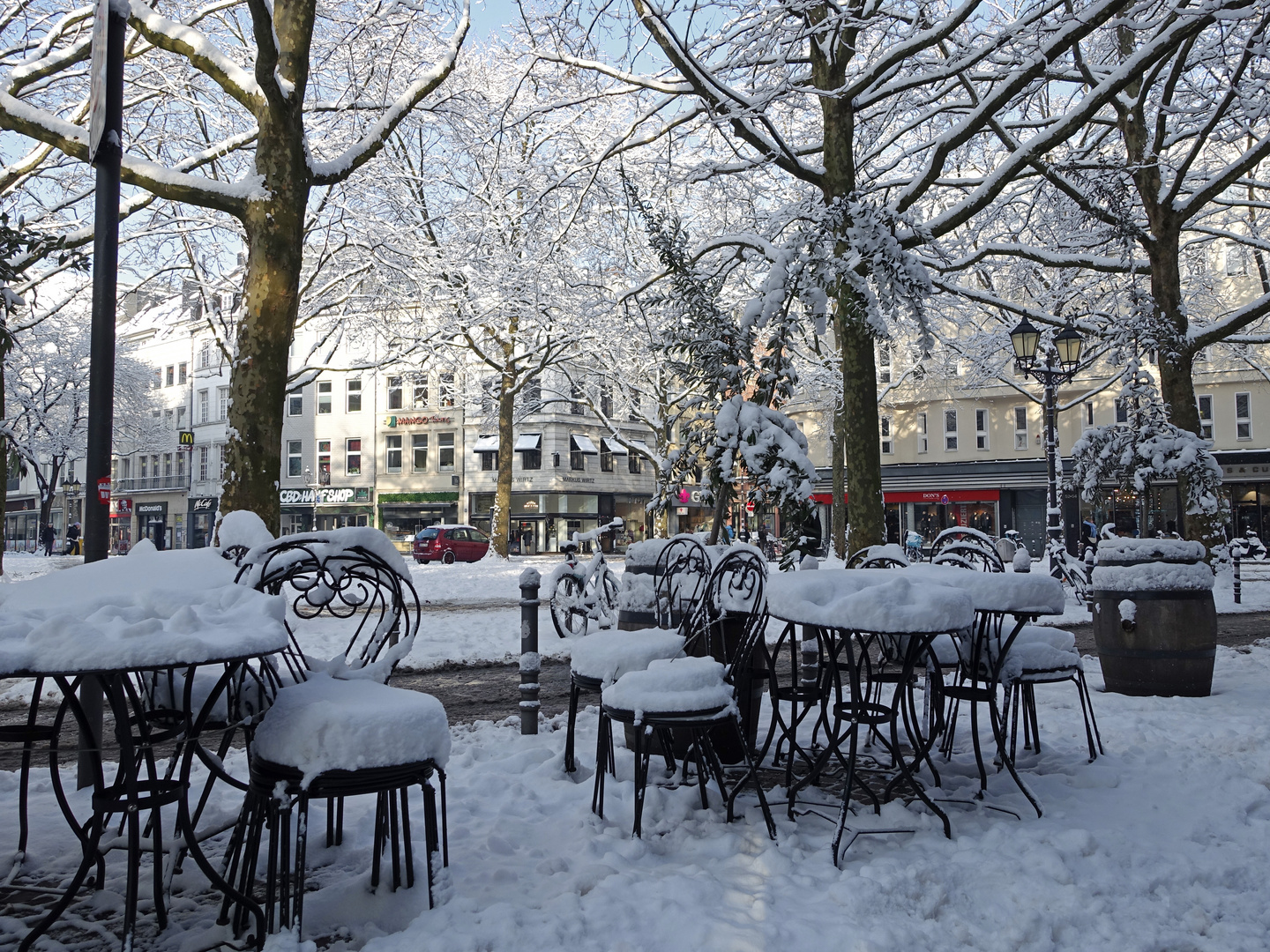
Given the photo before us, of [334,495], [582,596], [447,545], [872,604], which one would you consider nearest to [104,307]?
[872,604]

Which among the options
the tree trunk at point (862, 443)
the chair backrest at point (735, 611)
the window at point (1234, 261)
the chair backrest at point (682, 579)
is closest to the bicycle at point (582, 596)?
the tree trunk at point (862, 443)

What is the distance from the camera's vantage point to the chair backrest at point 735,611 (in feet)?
13.8

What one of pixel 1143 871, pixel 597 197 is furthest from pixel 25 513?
pixel 1143 871

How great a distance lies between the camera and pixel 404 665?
8.77 meters

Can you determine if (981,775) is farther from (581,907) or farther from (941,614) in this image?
(581,907)

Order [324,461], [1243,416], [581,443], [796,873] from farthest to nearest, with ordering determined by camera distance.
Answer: [324,461]
[581,443]
[1243,416]
[796,873]

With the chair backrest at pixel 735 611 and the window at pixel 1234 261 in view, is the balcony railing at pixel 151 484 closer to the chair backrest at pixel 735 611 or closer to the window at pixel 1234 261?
the window at pixel 1234 261

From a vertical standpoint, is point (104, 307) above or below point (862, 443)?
above

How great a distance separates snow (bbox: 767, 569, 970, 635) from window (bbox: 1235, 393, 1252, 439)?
129 feet

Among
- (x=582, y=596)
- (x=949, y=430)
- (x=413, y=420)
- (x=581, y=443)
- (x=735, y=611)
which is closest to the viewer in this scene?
(x=735, y=611)

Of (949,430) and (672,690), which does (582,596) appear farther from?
(949,430)

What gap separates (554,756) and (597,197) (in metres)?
10.8

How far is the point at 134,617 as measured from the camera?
8.53 ft

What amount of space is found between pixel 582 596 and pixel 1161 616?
6.92 meters
